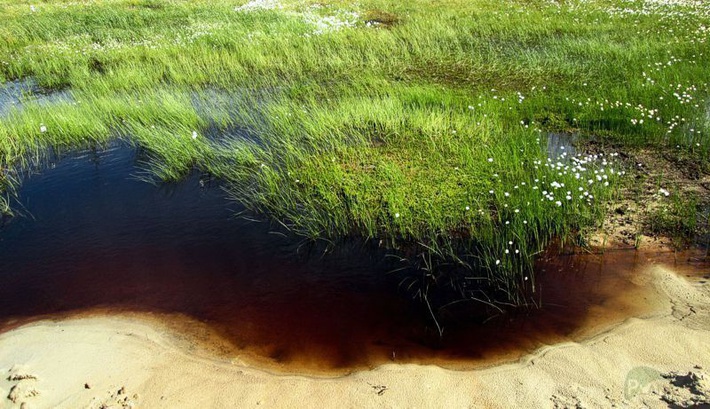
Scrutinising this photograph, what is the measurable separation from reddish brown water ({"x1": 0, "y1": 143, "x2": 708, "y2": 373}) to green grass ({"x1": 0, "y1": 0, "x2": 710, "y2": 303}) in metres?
0.66

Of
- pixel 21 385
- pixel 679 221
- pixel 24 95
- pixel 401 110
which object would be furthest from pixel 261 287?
pixel 24 95

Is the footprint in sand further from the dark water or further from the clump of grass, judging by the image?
the dark water

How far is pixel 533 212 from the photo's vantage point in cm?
779

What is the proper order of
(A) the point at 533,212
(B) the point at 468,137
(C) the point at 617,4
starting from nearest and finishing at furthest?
1. (A) the point at 533,212
2. (B) the point at 468,137
3. (C) the point at 617,4

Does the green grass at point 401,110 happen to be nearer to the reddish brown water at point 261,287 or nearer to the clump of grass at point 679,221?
the reddish brown water at point 261,287

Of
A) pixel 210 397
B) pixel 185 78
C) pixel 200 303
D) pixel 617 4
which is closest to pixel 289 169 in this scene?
pixel 200 303

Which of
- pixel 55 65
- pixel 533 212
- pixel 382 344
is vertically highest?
pixel 55 65

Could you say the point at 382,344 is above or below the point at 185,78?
below

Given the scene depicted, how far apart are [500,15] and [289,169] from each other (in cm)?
1599

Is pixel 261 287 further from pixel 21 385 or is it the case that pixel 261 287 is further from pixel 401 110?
pixel 401 110

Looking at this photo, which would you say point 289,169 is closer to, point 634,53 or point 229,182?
point 229,182

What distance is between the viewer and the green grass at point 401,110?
27.0 ft

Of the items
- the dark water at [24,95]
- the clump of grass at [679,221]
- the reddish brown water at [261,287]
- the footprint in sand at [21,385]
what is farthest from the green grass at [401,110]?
the footprint in sand at [21,385]

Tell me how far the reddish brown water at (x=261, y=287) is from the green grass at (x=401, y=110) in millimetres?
658
